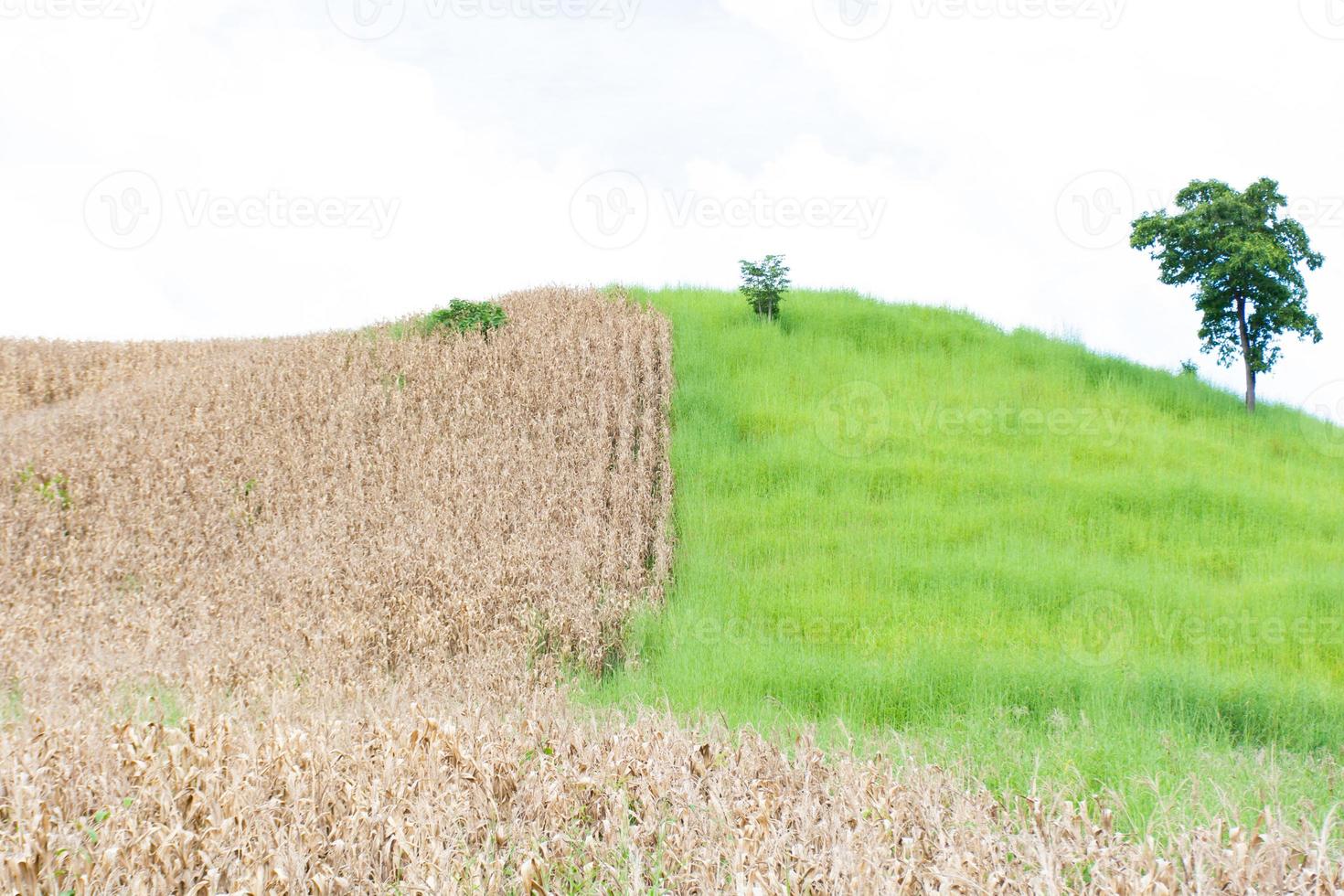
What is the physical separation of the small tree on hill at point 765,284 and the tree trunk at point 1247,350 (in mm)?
10957

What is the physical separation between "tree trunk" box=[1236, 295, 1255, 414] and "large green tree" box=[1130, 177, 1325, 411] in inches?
0.8

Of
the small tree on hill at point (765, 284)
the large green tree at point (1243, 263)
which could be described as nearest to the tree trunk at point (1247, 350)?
the large green tree at point (1243, 263)

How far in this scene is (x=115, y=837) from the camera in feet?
12.8

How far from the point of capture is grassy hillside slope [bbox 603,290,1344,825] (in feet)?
24.5

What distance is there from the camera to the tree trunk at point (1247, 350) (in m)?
19.7

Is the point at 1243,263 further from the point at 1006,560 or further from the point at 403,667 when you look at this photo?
the point at 403,667

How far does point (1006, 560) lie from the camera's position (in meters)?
11.2

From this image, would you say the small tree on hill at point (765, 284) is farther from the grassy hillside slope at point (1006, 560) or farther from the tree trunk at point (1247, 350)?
the tree trunk at point (1247, 350)

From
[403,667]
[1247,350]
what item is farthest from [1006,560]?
[1247,350]

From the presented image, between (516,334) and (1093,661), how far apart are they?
13736 mm

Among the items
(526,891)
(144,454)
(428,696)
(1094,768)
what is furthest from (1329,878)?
(144,454)

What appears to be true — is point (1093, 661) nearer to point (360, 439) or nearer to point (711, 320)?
point (360, 439)

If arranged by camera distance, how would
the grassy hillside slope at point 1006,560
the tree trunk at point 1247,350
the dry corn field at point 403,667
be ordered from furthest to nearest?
the tree trunk at point 1247,350, the grassy hillside slope at point 1006,560, the dry corn field at point 403,667

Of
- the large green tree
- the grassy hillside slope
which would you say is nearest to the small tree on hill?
the grassy hillside slope
